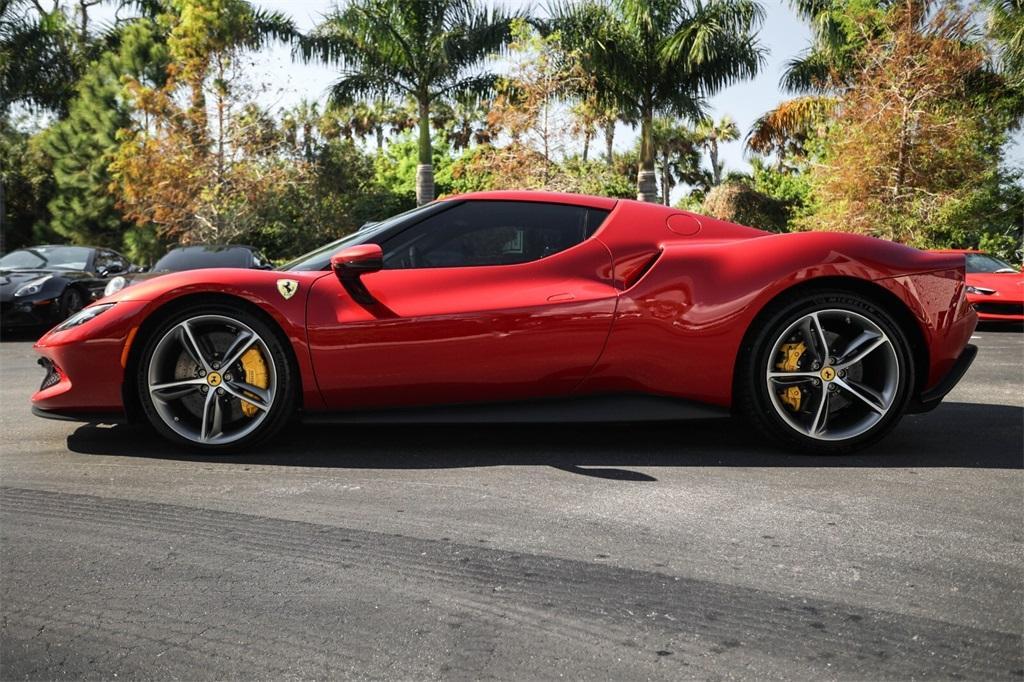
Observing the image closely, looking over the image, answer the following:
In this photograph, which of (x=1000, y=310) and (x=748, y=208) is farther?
(x=748, y=208)

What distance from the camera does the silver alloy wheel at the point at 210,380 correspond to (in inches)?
175

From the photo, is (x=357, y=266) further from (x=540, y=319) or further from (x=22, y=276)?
(x=22, y=276)

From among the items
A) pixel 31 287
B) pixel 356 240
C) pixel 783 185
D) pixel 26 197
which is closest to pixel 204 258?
pixel 31 287

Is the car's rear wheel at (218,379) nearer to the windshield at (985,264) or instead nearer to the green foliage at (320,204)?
the windshield at (985,264)

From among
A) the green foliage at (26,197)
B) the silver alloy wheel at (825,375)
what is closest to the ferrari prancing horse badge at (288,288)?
the silver alloy wheel at (825,375)

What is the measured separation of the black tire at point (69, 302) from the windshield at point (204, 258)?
3.73ft

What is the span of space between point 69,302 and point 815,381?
10.3m

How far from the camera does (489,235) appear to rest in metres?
4.60

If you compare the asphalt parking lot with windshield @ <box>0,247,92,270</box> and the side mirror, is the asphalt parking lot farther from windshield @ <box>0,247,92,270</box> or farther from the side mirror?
windshield @ <box>0,247,92,270</box>

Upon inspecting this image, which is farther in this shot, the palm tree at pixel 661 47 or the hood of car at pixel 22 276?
the palm tree at pixel 661 47

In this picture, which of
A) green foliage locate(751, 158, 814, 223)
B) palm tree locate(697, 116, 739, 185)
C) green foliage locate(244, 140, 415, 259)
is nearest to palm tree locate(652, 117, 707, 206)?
palm tree locate(697, 116, 739, 185)

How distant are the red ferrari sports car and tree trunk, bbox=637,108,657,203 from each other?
1846cm

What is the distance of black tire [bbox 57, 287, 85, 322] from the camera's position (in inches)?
473

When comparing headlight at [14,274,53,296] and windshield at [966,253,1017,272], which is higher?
windshield at [966,253,1017,272]
